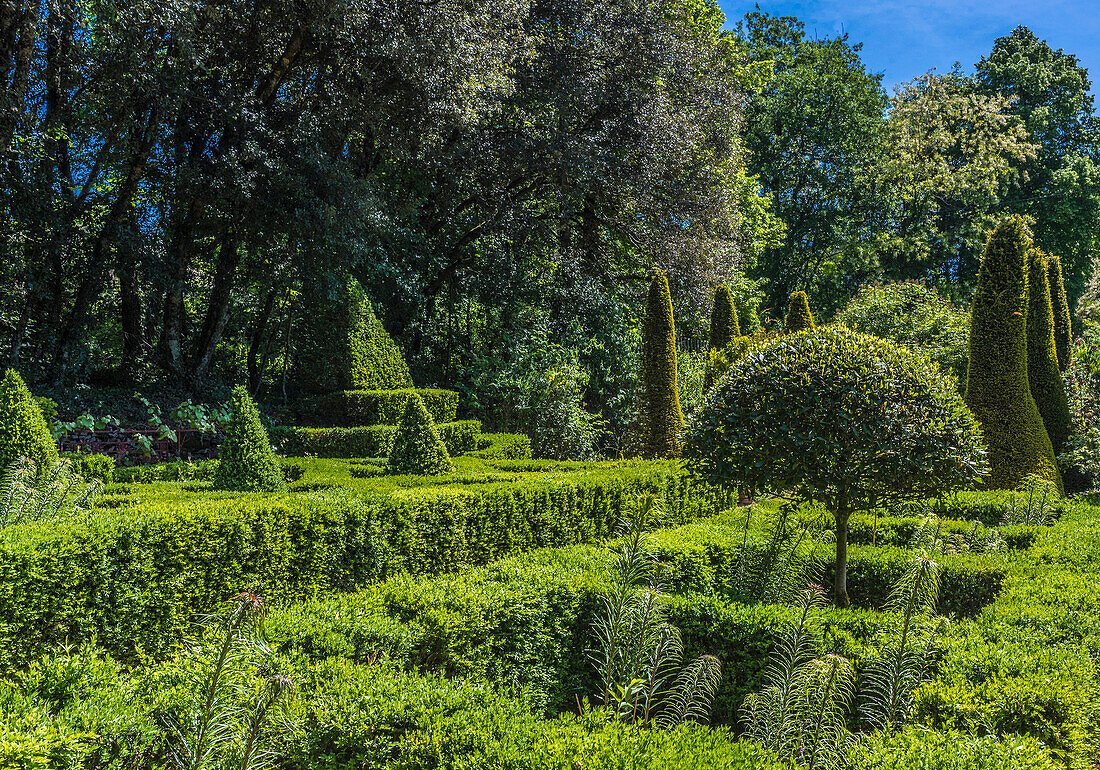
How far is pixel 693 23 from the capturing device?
20156mm

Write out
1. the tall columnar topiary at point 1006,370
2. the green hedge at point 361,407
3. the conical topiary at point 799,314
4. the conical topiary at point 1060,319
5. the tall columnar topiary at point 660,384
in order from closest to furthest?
the tall columnar topiary at point 1006,370
the green hedge at point 361,407
the tall columnar topiary at point 660,384
the conical topiary at point 799,314
the conical topiary at point 1060,319

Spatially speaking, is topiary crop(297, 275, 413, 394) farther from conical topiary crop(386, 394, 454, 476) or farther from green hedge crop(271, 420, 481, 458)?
conical topiary crop(386, 394, 454, 476)

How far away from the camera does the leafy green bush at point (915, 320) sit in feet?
53.0

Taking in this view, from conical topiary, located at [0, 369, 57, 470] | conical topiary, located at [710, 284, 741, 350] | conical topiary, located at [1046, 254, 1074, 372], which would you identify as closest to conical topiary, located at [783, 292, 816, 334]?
conical topiary, located at [710, 284, 741, 350]

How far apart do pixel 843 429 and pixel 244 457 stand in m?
5.48

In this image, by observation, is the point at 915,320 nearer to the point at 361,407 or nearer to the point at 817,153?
the point at 817,153

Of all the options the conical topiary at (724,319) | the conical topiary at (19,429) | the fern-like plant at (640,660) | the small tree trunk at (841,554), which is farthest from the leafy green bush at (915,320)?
the conical topiary at (19,429)

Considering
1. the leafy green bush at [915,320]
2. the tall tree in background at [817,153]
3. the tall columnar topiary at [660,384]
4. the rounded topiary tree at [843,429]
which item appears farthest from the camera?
the tall tree in background at [817,153]

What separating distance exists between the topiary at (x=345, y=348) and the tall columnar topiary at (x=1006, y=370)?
376 inches

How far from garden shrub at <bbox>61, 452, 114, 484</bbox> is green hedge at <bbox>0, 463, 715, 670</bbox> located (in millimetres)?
2351

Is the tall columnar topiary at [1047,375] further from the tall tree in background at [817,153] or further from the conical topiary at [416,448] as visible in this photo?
the tall tree in background at [817,153]

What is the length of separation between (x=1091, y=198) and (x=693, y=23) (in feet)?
61.3

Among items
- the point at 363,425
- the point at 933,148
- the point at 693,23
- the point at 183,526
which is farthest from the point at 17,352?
the point at 933,148

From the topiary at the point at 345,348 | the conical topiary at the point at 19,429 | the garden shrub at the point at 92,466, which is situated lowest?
the garden shrub at the point at 92,466
